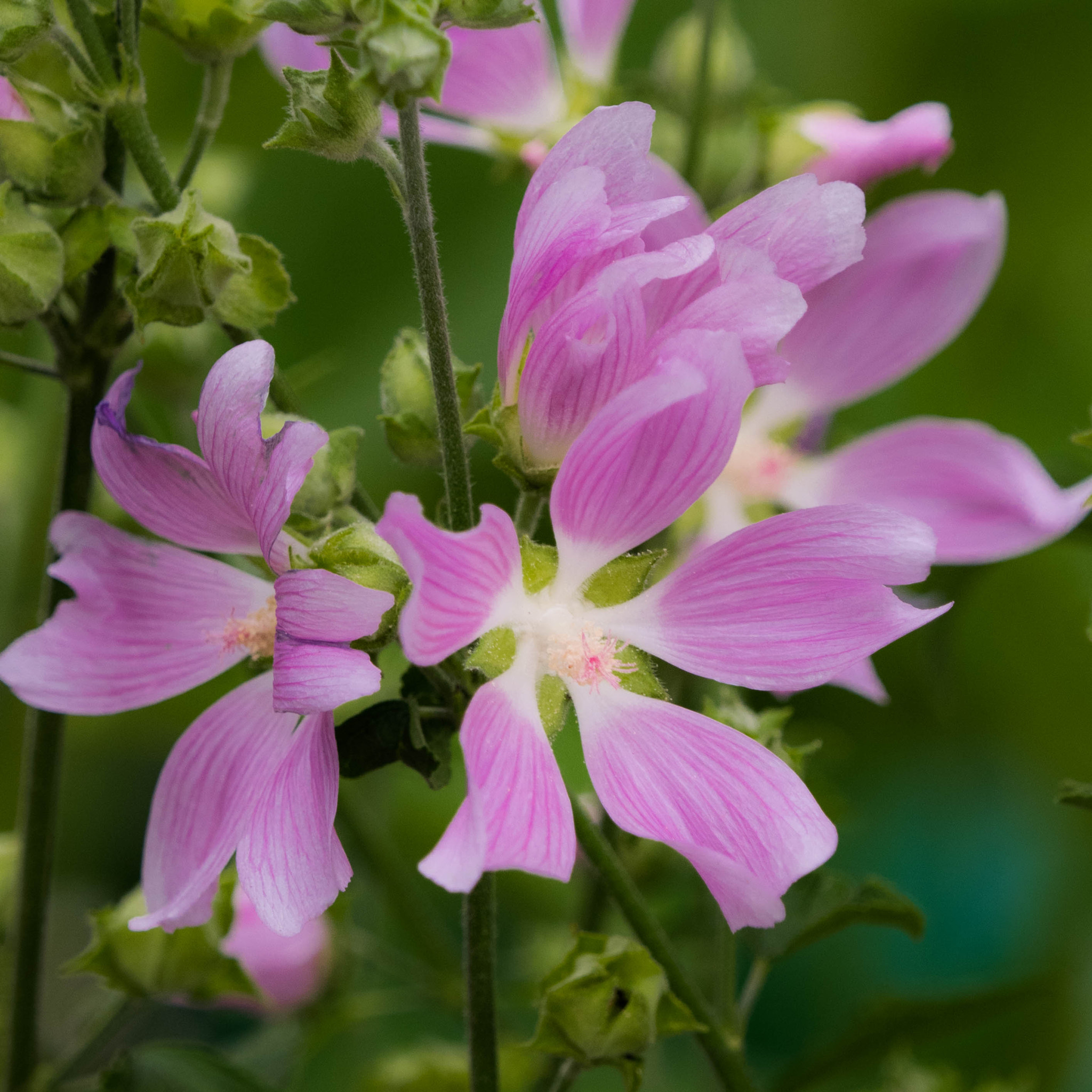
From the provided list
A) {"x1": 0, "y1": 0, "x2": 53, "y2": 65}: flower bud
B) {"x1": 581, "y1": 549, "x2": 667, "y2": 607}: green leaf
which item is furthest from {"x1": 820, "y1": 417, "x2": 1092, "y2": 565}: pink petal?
{"x1": 0, "y1": 0, "x2": 53, "y2": 65}: flower bud

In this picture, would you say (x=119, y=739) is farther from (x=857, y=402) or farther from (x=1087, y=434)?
(x=1087, y=434)

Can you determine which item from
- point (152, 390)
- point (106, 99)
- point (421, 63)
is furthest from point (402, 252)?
point (421, 63)

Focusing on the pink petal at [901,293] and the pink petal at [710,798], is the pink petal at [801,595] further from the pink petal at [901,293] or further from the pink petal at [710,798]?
the pink petal at [901,293]

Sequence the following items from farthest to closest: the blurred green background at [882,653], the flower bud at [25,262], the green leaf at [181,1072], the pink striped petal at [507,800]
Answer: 1. the blurred green background at [882,653]
2. the green leaf at [181,1072]
3. the flower bud at [25,262]
4. the pink striped petal at [507,800]

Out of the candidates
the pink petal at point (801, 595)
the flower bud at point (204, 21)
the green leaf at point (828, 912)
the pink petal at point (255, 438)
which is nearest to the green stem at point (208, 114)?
the flower bud at point (204, 21)

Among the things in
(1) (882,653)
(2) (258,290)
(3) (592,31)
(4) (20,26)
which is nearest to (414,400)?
(2) (258,290)
